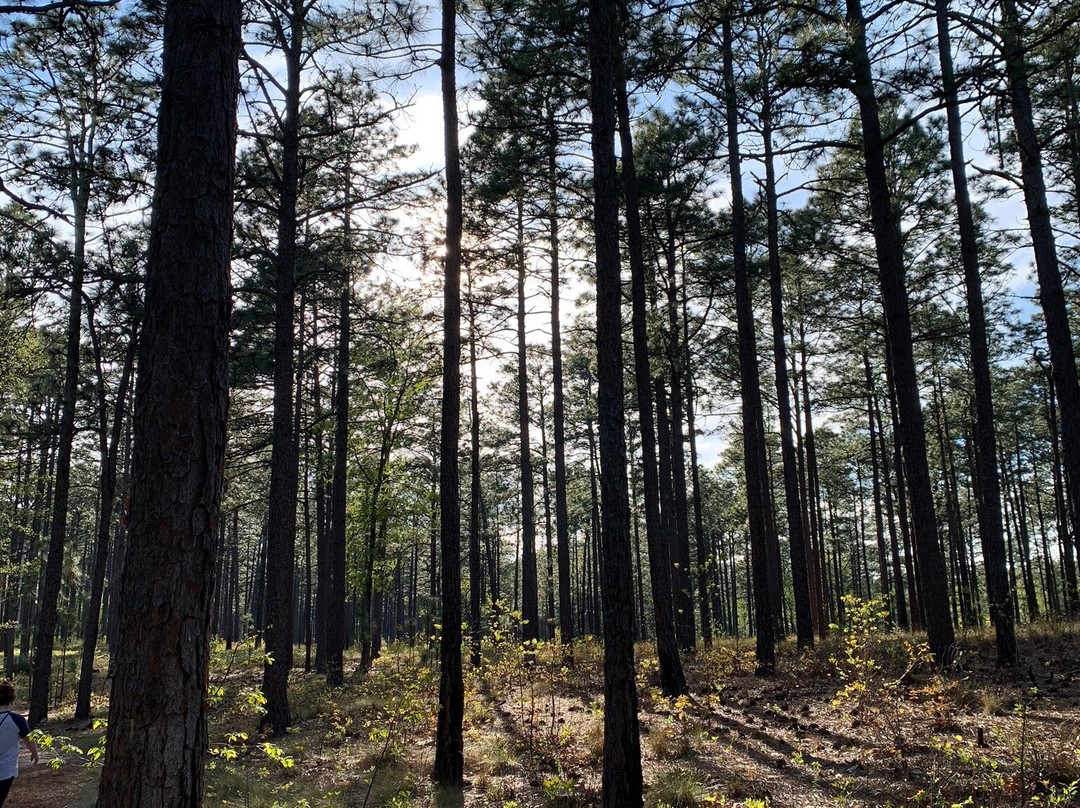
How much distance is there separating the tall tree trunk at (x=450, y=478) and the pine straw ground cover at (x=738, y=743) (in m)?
0.41

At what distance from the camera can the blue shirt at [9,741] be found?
A: 647 centimetres

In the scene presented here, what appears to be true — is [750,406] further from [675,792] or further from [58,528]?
[58,528]

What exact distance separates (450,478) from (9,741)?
5100 millimetres

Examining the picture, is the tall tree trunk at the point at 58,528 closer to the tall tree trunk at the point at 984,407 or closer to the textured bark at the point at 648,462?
the textured bark at the point at 648,462

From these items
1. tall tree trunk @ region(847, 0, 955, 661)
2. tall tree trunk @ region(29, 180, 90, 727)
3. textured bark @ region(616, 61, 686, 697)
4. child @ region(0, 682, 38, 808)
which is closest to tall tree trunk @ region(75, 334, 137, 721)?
tall tree trunk @ region(29, 180, 90, 727)

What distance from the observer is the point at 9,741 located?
21.3 feet

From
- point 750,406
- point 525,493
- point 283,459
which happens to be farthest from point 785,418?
point 283,459

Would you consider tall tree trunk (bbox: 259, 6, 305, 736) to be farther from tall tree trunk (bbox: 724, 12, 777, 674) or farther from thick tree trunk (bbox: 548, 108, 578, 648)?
tall tree trunk (bbox: 724, 12, 777, 674)

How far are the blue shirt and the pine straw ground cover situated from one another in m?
1.90

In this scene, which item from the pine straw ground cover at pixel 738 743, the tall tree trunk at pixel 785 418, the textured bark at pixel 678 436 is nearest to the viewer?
the pine straw ground cover at pixel 738 743

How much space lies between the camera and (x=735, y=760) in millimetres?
6777

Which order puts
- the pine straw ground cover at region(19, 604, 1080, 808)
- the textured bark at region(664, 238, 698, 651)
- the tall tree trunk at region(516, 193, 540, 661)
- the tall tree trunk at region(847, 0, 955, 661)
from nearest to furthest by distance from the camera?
1. the pine straw ground cover at region(19, 604, 1080, 808)
2. the tall tree trunk at region(847, 0, 955, 661)
3. the textured bark at region(664, 238, 698, 651)
4. the tall tree trunk at region(516, 193, 540, 661)

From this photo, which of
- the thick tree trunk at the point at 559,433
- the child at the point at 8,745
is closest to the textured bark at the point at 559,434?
the thick tree trunk at the point at 559,433

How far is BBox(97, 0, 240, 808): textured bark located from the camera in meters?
2.66
